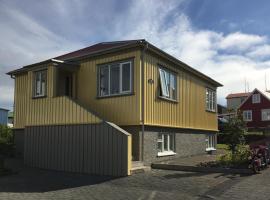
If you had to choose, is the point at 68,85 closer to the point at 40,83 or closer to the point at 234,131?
the point at 40,83

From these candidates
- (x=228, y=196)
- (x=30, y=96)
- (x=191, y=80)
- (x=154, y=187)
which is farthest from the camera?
(x=191, y=80)

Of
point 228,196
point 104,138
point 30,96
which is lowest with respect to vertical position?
point 228,196

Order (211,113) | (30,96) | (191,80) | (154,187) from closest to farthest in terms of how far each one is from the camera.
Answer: (154,187) < (30,96) < (191,80) < (211,113)

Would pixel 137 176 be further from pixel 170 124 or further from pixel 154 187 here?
pixel 170 124

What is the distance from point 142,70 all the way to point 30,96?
6502 mm

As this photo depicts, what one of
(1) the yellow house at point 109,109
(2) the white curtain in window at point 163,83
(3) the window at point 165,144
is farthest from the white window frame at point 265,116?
(2) the white curtain in window at point 163,83

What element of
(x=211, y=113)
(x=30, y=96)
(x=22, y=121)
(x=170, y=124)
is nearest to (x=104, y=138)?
(x=170, y=124)

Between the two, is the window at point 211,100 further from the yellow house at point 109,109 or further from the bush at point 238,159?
the bush at point 238,159

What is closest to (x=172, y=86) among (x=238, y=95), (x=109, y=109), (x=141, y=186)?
(x=109, y=109)

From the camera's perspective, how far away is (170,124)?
2020cm

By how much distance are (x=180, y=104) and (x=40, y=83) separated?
7.41 metres

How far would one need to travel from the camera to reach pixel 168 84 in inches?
800

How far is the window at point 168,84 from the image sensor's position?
19469mm

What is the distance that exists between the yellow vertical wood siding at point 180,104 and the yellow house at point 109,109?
0.05 metres
